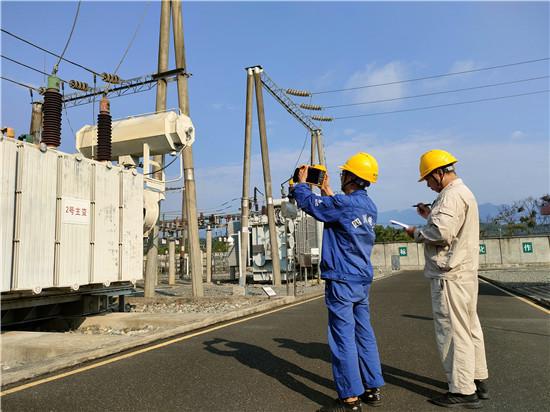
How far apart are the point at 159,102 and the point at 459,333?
11.6m

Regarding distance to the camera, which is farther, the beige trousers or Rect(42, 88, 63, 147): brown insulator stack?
Rect(42, 88, 63, 147): brown insulator stack

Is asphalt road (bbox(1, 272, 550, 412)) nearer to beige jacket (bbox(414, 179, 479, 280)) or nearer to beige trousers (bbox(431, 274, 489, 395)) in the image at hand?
beige trousers (bbox(431, 274, 489, 395))

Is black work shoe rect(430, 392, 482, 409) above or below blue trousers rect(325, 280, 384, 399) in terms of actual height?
below

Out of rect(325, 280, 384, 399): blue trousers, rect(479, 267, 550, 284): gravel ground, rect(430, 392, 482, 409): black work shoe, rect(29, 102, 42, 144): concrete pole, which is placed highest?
rect(29, 102, 42, 144): concrete pole

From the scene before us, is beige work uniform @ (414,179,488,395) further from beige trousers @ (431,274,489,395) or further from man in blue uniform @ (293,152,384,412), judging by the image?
man in blue uniform @ (293,152,384,412)

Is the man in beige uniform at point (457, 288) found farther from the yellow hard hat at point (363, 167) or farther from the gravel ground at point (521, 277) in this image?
the gravel ground at point (521, 277)

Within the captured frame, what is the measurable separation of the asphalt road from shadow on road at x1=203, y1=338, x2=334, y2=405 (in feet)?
0.04

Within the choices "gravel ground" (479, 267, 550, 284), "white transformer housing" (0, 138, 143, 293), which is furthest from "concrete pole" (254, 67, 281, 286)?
"white transformer housing" (0, 138, 143, 293)

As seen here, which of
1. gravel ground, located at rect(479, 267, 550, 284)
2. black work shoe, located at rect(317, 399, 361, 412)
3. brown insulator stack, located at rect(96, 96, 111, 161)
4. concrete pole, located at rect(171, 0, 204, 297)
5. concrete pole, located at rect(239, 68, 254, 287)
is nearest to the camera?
black work shoe, located at rect(317, 399, 361, 412)

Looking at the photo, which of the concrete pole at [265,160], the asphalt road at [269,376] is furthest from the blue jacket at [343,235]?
the concrete pole at [265,160]

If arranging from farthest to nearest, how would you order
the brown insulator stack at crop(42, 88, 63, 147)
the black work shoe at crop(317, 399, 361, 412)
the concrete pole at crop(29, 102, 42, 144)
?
the concrete pole at crop(29, 102, 42, 144), the brown insulator stack at crop(42, 88, 63, 147), the black work shoe at crop(317, 399, 361, 412)

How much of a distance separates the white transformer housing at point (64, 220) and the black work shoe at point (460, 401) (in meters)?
6.16

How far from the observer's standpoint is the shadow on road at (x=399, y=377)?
421cm

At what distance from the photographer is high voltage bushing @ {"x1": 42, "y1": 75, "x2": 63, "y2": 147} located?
8.11 m
